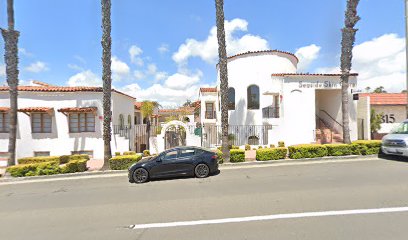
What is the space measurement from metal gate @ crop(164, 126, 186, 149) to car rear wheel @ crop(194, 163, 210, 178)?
25.2 ft

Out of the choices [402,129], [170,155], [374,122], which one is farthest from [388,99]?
[170,155]

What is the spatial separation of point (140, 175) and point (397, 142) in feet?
38.1

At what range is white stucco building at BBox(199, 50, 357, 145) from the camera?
56.2ft

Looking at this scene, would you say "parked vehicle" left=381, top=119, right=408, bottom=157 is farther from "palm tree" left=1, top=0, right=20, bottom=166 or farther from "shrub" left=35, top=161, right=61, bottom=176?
"palm tree" left=1, top=0, right=20, bottom=166

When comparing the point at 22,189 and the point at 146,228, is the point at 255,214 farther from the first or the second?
the point at 22,189

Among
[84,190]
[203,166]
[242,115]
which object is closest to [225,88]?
[203,166]

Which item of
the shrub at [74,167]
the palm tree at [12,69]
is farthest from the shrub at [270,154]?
the palm tree at [12,69]

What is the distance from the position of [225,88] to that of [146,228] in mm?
9437

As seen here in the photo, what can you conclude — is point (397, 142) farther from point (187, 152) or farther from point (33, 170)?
point (33, 170)

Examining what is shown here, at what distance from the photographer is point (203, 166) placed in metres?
9.76

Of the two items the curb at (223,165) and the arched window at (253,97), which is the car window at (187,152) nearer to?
the curb at (223,165)

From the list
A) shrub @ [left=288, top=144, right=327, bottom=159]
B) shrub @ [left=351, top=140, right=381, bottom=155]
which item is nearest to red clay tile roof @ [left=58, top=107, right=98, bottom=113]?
shrub @ [left=288, top=144, right=327, bottom=159]

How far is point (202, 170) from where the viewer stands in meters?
9.74

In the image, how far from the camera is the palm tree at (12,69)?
1321 centimetres
